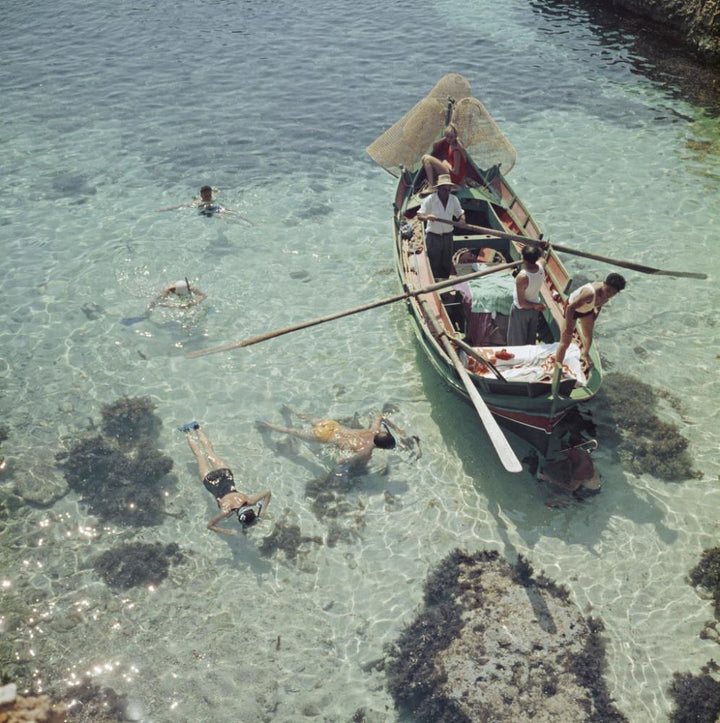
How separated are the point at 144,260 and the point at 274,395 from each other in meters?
6.26

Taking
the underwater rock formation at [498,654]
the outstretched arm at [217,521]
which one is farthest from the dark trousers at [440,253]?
the outstretched arm at [217,521]

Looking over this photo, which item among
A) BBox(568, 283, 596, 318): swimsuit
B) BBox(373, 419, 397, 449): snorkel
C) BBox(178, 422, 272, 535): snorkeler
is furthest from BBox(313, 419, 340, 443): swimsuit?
BBox(568, 283, 596, 318): swimsuit

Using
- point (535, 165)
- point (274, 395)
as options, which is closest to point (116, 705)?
point (274, 395)

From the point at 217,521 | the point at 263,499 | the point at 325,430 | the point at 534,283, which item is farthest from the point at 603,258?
the point at 217,521

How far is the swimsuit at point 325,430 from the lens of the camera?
448 inches

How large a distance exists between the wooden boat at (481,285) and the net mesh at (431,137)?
3 cm

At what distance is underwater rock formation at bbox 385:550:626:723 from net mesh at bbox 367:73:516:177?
10809 millimetres

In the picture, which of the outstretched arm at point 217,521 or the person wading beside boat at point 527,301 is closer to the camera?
the outstretched arm at point 217,521

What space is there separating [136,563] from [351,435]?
418 cm

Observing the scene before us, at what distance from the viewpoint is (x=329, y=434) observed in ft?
37.4

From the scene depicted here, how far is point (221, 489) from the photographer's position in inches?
416

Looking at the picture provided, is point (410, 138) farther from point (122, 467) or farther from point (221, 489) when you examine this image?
point (122, 467)

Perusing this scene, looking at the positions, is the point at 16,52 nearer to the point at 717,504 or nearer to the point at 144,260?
the point at 144,260

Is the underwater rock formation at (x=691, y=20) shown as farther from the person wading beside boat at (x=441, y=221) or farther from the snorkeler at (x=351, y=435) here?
the snorkeler at (x=351, y=435)
